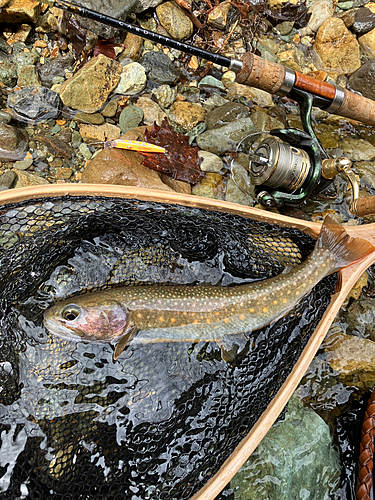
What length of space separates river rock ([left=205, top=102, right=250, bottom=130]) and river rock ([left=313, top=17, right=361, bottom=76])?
5.31 ft

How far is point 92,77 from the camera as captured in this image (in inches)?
135

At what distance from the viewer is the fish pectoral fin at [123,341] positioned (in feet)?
7.38

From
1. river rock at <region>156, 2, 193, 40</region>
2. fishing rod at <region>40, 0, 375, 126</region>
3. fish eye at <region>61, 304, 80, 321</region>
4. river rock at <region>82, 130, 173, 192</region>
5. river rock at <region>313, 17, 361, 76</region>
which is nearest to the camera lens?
fish eye at <region>61, 304, 80, 321</region>

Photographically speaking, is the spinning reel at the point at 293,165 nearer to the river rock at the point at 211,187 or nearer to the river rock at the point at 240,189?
the river rock at the point at 240,189

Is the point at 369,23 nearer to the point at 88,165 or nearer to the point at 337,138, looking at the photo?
the point at 337,138

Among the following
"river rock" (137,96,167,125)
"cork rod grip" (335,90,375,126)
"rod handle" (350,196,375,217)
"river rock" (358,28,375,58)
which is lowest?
"river rock" (137,96,167,125)

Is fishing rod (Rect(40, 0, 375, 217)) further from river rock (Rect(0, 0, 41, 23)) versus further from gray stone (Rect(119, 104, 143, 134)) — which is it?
river rock (Rect(0, 0, 41, 23))

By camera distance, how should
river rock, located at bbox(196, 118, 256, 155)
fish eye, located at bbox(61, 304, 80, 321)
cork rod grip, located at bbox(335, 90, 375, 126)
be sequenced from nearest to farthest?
fish eye, located at bbox(61, 304, 80, 321)
cork rod grip, located at bbox(335, 90, 375, 126)
river rock, located at bbox(196, 118, 256, 155)

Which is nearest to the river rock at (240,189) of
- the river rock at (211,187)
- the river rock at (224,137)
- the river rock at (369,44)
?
the river rock at (211,187)

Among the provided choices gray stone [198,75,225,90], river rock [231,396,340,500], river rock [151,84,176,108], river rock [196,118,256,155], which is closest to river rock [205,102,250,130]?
river rock [196,118,256,155]

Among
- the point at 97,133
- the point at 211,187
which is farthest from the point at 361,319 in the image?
the point at 97,133

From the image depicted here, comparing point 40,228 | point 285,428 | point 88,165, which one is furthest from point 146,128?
point 285,428

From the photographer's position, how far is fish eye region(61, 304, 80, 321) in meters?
2.07

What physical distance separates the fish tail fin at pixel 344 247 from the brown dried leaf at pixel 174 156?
61.4 inches
